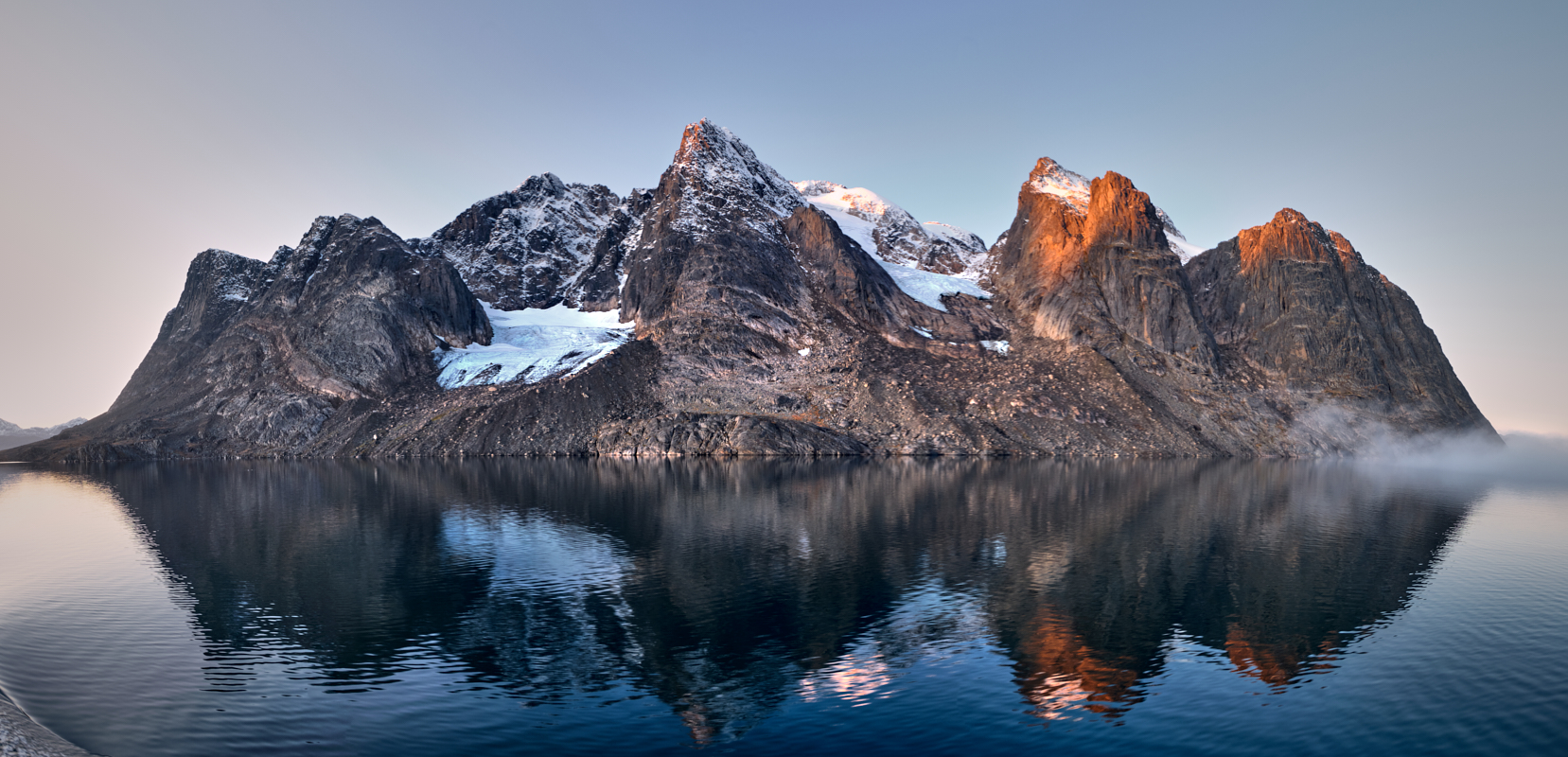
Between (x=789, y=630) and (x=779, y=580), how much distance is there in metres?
9.55

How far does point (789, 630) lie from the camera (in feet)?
110

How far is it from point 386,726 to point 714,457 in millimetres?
128495

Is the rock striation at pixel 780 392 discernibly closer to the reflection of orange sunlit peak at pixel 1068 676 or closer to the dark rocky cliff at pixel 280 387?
the dark rocky cliff at pixel 280 387

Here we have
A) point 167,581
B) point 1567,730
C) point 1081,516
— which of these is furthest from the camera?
point 1081,516

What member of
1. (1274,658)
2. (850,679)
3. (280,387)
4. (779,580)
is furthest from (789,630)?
(280,387)

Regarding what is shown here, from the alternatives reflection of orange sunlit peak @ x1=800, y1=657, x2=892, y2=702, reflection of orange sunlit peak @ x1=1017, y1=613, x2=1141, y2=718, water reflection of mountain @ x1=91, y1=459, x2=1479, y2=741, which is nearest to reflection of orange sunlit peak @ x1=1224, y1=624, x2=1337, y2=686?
water reflection of mountain @ x1=91, y1=459, x2=1479, y2=741

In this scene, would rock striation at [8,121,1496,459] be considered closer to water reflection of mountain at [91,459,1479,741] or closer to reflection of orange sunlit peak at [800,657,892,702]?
water reflection of mountain at [91,459,1479,741]

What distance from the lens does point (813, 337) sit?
628 feet

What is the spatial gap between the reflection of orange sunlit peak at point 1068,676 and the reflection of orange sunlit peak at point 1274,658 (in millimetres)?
4671

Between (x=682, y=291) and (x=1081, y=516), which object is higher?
(x=682, y=291)

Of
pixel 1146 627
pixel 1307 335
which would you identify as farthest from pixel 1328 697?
pixel 1307 335

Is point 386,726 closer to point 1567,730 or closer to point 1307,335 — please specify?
point 1567,730

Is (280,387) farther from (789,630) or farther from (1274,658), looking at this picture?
(1274,658)

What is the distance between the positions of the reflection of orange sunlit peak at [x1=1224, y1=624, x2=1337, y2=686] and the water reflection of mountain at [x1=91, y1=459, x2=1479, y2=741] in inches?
5.2
